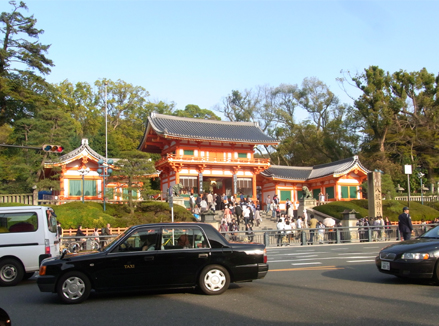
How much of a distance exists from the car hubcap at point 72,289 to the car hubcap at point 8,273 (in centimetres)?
369

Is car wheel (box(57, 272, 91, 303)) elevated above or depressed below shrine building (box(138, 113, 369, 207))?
below

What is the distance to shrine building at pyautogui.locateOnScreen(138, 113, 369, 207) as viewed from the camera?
41.2 metres

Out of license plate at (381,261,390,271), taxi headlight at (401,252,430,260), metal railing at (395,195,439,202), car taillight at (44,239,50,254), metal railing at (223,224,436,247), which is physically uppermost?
metal railing at (395,195,439,202)

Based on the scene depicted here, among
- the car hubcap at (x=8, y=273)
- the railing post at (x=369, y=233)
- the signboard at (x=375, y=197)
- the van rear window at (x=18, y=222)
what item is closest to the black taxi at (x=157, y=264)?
the car hubcap at (x=8, y=273)

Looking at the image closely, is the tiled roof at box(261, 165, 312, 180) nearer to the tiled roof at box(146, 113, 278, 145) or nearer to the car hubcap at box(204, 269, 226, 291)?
the tiled roof at box(146, 113, 278, 145)

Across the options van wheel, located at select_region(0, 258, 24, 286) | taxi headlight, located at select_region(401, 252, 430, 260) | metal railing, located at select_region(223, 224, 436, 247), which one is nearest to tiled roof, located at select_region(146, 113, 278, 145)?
metal railing, located at select_region(223, 224, 436, 247)

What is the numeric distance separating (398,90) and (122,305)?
50598 millimetres

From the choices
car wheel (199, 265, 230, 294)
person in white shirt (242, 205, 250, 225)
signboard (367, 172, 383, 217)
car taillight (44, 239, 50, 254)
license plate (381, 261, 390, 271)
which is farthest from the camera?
signboard (367, 172, 383, 217)

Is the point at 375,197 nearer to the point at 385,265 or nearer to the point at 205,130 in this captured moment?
the point at 205,130

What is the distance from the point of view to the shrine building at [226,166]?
4116cm

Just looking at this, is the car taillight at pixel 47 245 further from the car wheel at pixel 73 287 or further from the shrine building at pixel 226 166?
the shrine building at pixel 226 166

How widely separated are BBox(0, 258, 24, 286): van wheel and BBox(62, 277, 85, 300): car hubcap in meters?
3.61

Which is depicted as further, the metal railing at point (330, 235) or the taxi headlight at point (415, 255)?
the metal railing at point (330, 235)

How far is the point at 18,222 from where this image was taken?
1107 centimetres
